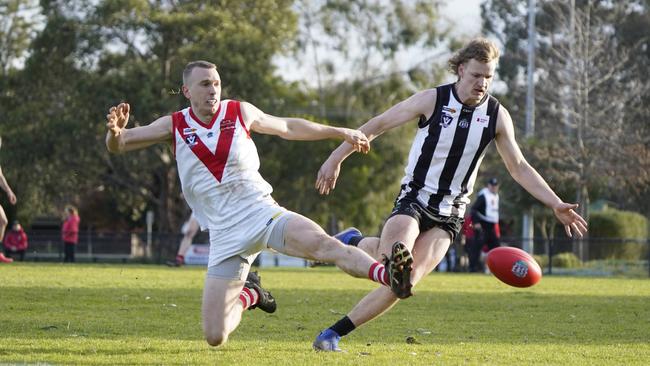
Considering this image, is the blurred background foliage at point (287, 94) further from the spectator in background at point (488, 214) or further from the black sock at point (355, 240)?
the black sock at point (355, 240)

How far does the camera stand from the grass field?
8.62 metres

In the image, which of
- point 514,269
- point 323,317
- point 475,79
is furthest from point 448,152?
point 323,317

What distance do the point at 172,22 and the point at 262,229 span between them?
38119 millimetres

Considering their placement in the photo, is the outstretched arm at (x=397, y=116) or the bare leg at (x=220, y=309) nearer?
the bare leg at (x=220, y=309)

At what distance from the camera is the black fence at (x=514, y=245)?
28.6m

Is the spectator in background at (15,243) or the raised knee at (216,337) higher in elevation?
the spectator in background at (15,243)

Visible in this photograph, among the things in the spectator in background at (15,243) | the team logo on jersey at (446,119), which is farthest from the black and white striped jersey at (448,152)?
the spectator in background at (15,243)

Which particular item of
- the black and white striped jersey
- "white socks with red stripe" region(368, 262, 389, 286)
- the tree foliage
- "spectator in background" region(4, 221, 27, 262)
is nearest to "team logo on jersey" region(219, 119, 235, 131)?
the black and white striped jersey

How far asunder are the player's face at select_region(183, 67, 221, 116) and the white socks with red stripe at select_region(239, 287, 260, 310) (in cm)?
152

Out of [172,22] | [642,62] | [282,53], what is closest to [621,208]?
[642,62]

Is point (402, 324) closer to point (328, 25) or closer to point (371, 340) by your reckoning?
point (371, 340)

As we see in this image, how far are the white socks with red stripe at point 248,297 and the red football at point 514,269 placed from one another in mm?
1949

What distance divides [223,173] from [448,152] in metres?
1.82

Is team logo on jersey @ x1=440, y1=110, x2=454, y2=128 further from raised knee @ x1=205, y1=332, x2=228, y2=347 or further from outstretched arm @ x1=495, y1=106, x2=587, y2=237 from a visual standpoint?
raised knee @ x1=205, y1=332, x2=228, y2=347
